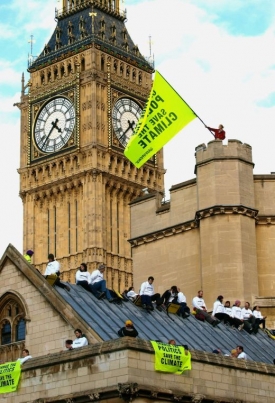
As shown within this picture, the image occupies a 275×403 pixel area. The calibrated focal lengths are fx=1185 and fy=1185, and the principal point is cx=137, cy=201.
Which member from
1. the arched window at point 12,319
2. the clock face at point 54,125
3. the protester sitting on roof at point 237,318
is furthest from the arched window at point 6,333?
the clock face at point 54,125

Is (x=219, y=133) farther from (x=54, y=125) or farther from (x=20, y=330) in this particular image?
(x=54, y=125)

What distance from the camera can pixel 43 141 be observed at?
10381 centimetres

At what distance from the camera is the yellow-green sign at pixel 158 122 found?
1833 inches

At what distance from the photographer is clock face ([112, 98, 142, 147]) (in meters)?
102

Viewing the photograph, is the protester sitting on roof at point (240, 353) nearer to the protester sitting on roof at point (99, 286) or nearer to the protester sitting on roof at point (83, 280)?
the protester sitting on roof at point (99, 286)

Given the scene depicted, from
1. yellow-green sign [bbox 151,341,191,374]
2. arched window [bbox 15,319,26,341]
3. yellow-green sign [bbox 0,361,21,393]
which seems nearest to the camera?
yellow-green sign [bbox 151,341,191,374]

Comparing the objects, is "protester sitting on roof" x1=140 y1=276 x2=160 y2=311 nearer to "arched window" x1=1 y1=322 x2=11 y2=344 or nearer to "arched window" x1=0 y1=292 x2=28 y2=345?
"arched window" x1=0 y1=292 x2=28 y2=345

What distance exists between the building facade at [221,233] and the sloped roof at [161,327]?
10816 millimetres

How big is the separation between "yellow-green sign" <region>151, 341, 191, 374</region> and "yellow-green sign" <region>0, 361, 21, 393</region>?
475 cm

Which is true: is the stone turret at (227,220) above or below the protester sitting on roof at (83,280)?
above

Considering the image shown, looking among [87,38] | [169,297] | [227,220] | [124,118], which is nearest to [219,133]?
[227,220]

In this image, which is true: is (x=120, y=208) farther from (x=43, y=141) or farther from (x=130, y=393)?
(x=130, y=393)

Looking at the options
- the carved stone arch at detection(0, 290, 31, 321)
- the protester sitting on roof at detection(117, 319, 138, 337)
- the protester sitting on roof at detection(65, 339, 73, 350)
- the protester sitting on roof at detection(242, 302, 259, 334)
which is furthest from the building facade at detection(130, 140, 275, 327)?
the protester sitting on roof at detection(117, 319, 138, 337)

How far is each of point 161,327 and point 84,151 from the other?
200ft
